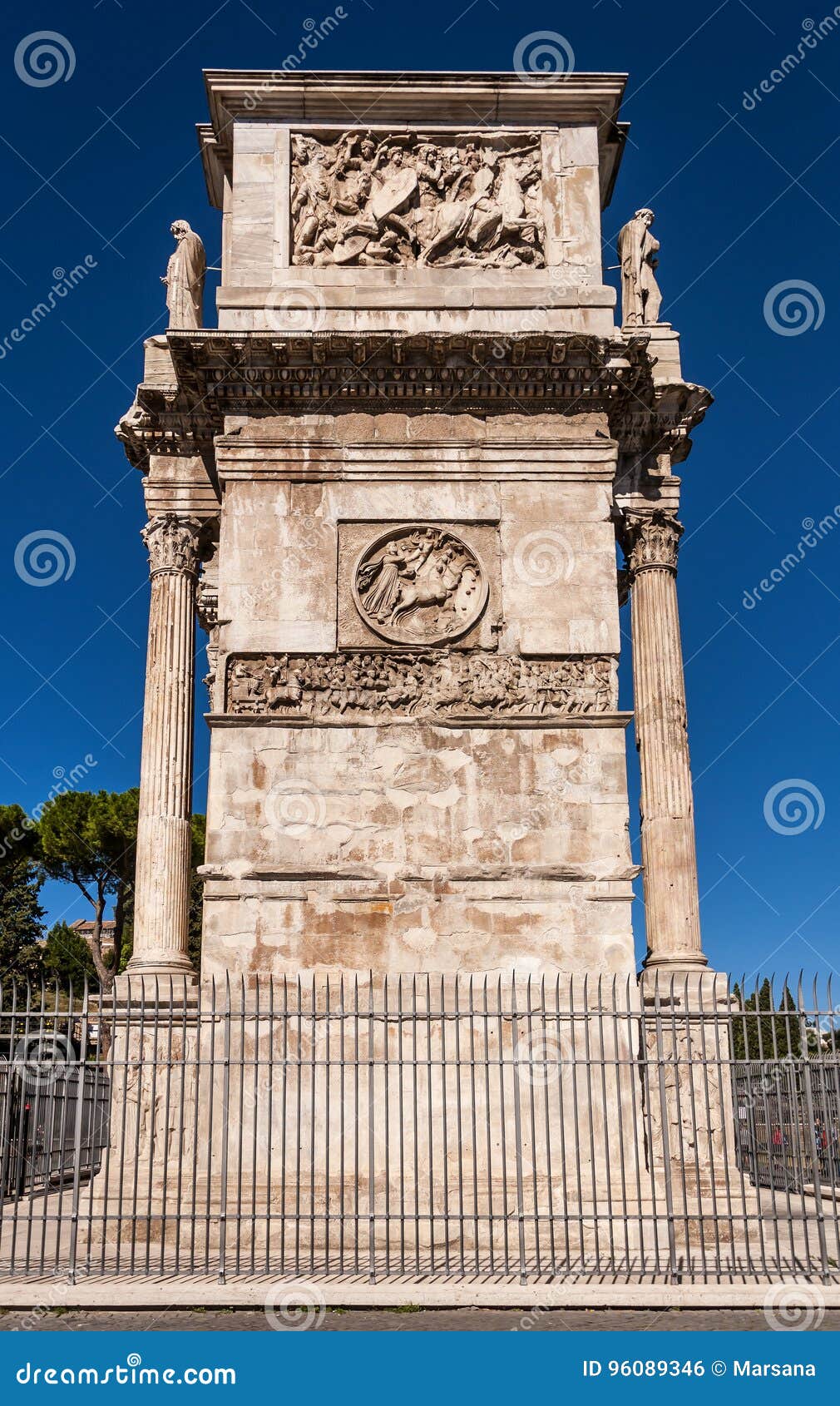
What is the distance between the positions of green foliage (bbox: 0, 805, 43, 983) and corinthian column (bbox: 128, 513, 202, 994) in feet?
95.4

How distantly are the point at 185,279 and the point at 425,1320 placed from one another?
12.8 m

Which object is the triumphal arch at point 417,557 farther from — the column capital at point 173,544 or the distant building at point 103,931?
the distant building at point 103,931

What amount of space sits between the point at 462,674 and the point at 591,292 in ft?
Result: 15.3

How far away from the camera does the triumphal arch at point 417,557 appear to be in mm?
13477

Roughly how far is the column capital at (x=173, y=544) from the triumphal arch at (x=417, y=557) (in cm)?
13

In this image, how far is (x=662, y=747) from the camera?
16828 millimetres

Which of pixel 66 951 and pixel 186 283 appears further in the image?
pixel 66 951

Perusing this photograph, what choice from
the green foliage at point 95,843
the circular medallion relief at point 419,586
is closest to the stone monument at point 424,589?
the circular medallion relief at point 419,586

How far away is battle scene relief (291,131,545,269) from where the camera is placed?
15.8 meters

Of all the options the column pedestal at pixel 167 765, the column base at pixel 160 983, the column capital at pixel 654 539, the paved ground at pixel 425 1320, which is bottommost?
the paved ground at pixel 425 1320

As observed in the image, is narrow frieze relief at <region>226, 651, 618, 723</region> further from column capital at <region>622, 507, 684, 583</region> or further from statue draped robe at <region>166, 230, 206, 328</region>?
statue draped robe at <region>166, 230, 206, 328</region>

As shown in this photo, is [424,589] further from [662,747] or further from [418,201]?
[418,201]

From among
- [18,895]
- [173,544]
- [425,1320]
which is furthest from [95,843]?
[425,1320]

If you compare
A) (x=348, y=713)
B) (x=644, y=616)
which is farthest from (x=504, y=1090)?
(x=644, y=616)
